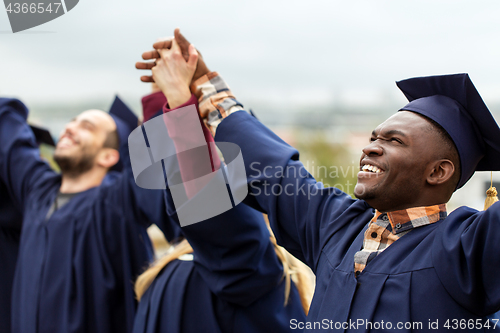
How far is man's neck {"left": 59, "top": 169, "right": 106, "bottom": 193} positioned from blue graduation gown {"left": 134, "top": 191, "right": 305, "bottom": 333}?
1315mm

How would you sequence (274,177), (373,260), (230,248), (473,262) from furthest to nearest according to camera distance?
1. (230,248)
2. (274,177)
3. (373,260)
4. (473,262)

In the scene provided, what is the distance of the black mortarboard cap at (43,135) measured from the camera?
12.1 feet

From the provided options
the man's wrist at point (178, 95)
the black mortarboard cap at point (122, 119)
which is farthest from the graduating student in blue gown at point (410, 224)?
the black mortarboard cap at point (122, 119)

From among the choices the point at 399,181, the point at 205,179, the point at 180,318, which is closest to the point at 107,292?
the point at 180,318

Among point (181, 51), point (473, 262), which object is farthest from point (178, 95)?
point (473, 262)

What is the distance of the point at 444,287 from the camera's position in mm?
1297

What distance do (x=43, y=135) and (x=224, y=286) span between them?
2292mm

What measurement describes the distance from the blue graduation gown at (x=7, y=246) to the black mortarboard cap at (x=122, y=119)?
0.81 m

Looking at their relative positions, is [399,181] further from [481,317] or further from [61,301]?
[61,301]

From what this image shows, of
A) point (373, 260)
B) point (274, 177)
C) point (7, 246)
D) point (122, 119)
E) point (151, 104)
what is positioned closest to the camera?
point (373, 260)

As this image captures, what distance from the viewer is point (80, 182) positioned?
3.53m

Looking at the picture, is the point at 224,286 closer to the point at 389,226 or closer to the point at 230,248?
the point at 230,248

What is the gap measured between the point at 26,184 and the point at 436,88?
2935 millimetres

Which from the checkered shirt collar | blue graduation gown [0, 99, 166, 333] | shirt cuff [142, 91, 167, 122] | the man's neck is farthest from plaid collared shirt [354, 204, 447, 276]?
the man's neck
